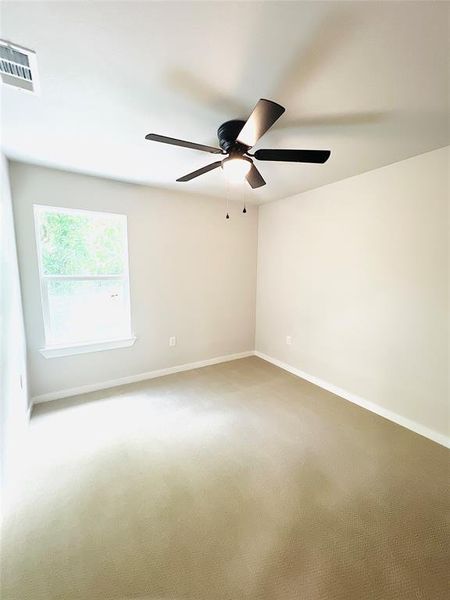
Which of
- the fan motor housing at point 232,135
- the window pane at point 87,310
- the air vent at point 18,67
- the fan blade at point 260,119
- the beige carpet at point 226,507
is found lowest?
the beige carpet at point 226,507

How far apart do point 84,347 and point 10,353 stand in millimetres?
946

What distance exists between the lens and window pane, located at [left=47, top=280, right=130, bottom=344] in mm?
2684

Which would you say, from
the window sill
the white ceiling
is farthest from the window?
the white ceiling

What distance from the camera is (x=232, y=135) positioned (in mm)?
1621

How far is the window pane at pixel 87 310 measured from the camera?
8.80ft

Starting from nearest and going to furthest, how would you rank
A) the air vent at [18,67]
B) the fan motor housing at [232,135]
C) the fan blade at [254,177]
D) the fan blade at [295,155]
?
1. the air vent at [18,67]
2. the fan blade at [295,155]
3. the fan motor housing at [232,135]
4. the fan blade at [254,177]

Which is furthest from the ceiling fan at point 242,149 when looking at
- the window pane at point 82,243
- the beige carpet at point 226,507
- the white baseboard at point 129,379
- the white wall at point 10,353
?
the white baseboard at point 129,379

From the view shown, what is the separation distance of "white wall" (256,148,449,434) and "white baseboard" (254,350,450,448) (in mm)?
46

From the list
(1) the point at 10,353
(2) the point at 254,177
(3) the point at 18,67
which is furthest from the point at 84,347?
(2) the point at 254,177

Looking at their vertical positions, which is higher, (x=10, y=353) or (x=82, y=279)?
(x=82, y=279)

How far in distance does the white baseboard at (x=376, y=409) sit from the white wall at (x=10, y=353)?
9.82 ft

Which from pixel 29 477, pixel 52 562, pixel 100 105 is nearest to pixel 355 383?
pixel 52 562

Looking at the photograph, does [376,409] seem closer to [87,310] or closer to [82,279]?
[87,310]

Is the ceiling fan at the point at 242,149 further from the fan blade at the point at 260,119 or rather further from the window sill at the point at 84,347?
the window sill at the point at 84,347
